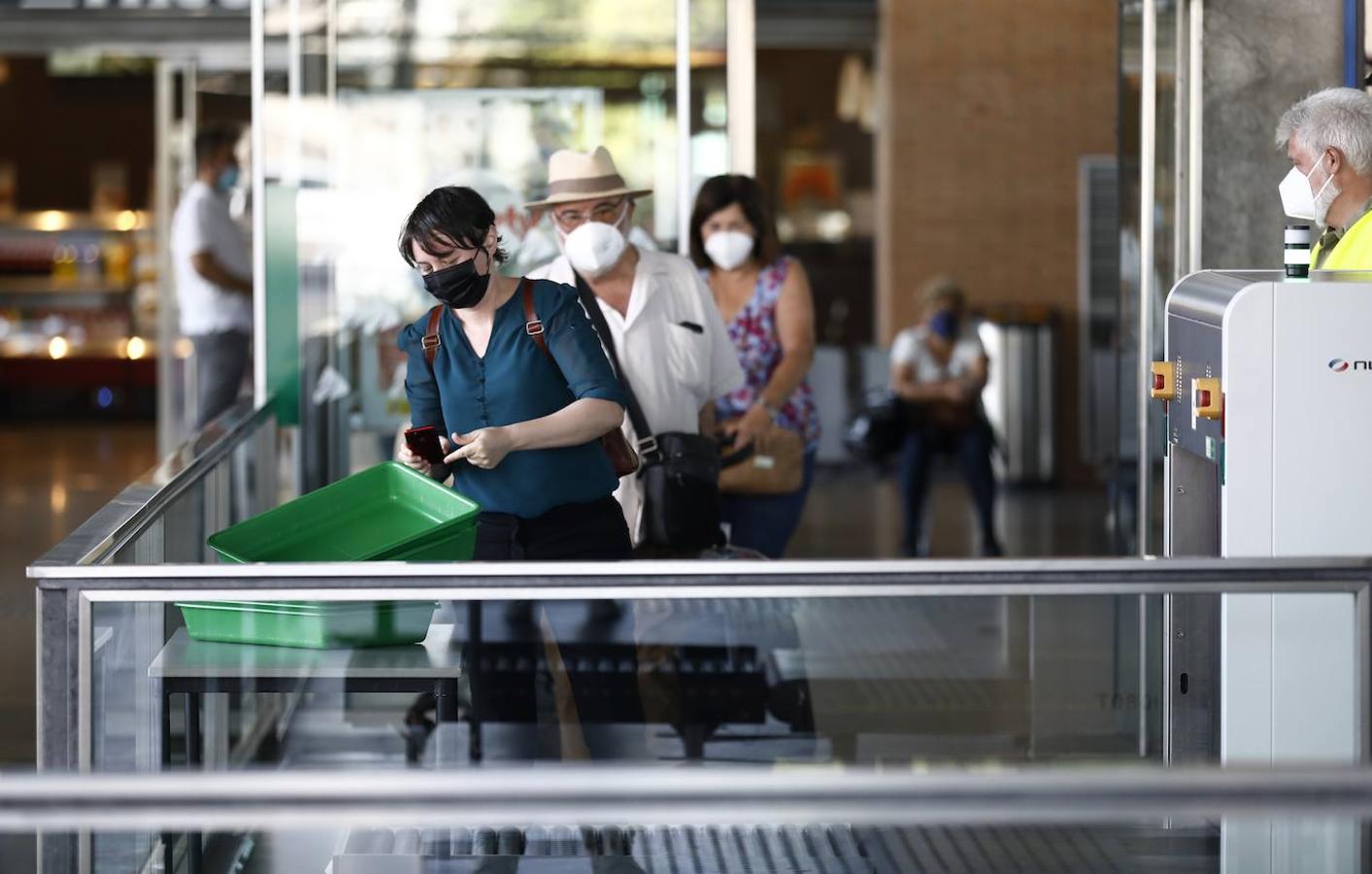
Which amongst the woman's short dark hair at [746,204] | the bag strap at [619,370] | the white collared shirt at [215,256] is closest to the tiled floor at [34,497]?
the white collared shirt at [215,256]

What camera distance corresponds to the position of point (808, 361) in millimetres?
5973

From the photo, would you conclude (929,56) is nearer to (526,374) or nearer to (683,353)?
(683,353)

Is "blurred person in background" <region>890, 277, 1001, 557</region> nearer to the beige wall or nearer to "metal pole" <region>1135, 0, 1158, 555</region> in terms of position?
the beige wall

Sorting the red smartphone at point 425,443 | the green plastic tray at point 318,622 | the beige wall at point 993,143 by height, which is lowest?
the green plastic tray at point 318,622

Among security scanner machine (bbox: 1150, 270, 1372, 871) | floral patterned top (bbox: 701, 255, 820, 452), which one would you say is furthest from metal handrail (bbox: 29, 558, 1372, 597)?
floral patterned top (bbox: 701, 255, 820, 452)

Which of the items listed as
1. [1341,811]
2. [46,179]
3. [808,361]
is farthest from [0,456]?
[1341,811]

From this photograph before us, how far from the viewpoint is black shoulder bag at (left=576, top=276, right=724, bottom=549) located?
5.04m

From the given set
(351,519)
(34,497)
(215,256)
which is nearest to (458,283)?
(351,519)

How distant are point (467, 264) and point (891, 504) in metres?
7.57

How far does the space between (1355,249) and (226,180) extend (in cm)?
574

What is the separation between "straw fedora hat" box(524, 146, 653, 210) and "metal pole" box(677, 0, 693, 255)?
1.83m

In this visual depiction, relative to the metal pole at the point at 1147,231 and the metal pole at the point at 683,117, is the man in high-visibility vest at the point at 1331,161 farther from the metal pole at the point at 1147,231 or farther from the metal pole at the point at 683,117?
the metal pole at the point at 683,117

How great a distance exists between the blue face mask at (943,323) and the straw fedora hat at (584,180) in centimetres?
490

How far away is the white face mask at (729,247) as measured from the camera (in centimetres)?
602
